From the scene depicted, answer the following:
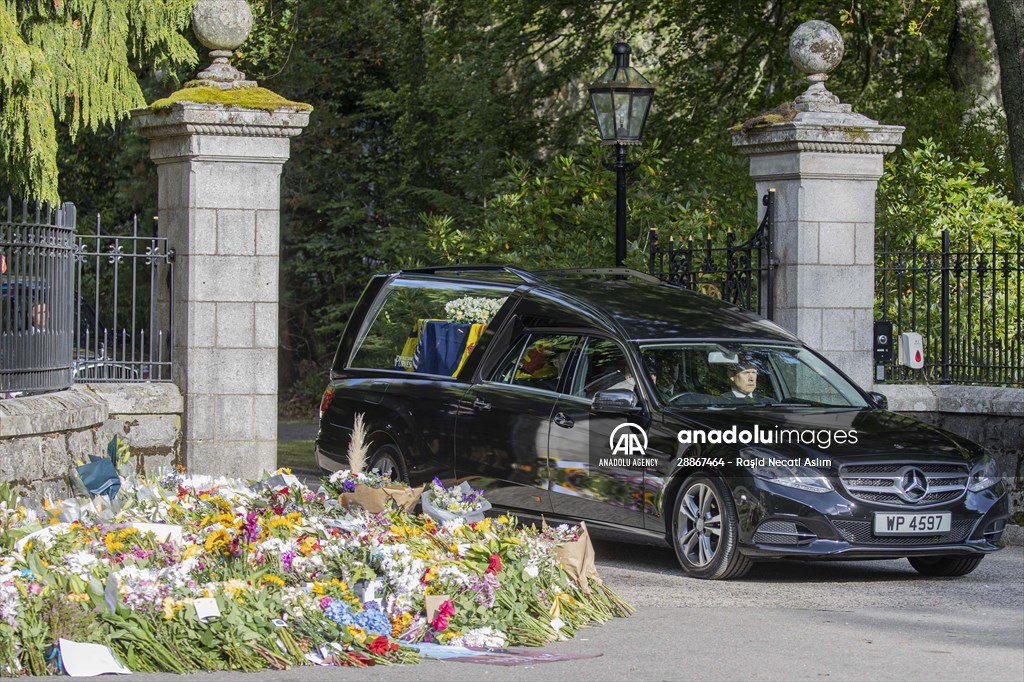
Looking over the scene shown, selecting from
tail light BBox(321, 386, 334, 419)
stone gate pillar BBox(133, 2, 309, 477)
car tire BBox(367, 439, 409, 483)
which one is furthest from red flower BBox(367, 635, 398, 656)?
stone gate pillar BBox(133, 2, 309, 477)

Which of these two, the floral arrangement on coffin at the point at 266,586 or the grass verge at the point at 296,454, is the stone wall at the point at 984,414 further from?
the grass verge at the point at 296,454

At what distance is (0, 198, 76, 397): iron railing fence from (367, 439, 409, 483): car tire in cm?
213

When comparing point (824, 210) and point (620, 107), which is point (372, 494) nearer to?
point (824, 210)

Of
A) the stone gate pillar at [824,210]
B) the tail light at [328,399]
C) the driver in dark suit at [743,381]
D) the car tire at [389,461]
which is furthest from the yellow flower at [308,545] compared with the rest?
the stone gate pillar at [824,210]

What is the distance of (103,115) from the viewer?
674 inches

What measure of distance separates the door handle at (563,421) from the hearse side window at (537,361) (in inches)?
10.1

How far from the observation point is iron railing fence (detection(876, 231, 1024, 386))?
12727mm

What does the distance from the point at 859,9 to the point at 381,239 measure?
26.5 feet

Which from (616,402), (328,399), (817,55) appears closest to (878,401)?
(616,402)

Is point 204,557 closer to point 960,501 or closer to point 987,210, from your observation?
point 960,501

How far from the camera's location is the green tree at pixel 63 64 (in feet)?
49.7

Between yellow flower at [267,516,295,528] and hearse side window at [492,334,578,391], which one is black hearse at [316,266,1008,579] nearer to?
hearse side window at [492,334,578,391]

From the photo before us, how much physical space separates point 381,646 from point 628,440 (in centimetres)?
318

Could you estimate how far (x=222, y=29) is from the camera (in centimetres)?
1295
